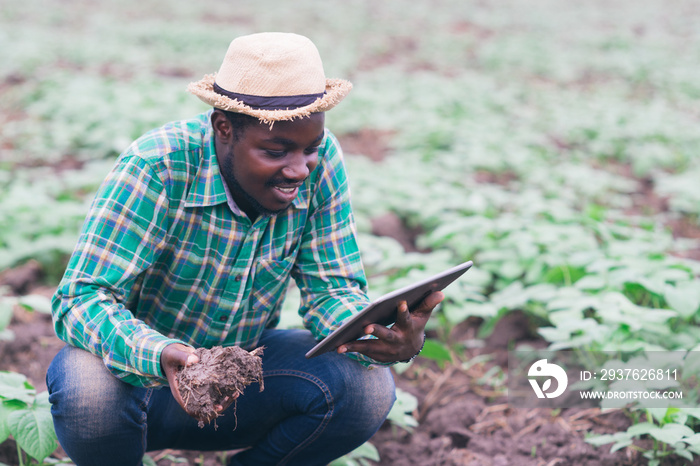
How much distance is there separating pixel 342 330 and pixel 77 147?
469cm

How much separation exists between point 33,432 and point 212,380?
0.64m

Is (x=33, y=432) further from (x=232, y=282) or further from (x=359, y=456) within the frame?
(x=359, y=456)

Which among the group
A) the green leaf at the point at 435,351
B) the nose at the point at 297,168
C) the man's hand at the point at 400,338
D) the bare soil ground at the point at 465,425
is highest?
the nose at the point at 297,168

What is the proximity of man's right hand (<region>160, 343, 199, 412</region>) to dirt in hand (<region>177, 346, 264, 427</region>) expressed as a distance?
0.04 ft

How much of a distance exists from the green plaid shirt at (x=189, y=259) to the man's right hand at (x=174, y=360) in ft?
0.07

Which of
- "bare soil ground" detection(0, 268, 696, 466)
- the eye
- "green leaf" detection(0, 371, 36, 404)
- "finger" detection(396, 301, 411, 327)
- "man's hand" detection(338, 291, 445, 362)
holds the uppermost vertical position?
the eye

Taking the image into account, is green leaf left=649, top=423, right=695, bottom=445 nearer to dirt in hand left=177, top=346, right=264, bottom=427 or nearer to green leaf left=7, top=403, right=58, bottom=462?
dirt in hand left=177, top=346, right=264, bottom=427

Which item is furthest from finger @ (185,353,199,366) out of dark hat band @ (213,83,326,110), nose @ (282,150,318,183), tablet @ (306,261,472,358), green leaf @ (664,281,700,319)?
green leaf @ (664,281,700,319)

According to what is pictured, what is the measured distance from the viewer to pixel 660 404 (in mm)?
2068

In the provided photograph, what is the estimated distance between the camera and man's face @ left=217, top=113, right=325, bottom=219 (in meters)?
1.62

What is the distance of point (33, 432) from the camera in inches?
68.1

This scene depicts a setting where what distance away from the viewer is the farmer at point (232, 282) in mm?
1604

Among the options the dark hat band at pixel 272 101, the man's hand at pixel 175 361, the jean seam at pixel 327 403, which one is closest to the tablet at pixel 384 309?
the jean seam at pixel 327 403

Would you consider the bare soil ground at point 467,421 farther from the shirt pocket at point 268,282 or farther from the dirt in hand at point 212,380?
the dirt in hand at point 212,380
